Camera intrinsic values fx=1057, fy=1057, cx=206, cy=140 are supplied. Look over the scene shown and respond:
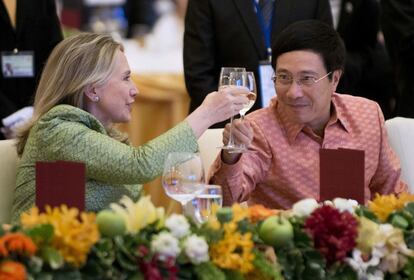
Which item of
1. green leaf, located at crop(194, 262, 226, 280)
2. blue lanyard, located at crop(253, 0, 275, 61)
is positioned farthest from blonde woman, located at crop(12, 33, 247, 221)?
blue lanyard, located at crop(253, 0, 275, 61)

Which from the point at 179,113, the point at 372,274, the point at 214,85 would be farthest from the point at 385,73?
the point at 372,274

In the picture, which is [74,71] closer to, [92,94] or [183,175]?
[92,94]

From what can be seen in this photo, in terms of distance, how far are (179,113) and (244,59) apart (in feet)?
4.81

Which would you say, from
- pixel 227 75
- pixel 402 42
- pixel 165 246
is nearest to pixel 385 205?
pixel 165 246

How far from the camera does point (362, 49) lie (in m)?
5.42

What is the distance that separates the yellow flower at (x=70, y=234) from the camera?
6.43ft

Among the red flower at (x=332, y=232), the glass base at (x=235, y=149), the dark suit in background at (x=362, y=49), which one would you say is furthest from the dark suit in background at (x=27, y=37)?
the red flower at (x=332, y=232)

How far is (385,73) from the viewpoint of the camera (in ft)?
18.4

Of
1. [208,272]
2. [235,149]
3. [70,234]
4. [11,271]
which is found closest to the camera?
[11,271]

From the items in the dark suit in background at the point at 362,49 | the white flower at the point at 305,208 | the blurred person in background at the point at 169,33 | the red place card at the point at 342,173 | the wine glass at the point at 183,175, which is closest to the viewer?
the white flower at the point at 305,208

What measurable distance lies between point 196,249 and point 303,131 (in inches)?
52.5

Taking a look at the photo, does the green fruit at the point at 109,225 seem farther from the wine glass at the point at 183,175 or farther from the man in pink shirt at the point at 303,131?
the man in pink shirt at the point at 303,131

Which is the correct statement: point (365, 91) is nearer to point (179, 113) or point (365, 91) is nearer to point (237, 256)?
point (179, 113)

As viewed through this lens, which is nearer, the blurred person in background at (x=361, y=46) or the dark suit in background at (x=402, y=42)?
the dark suit in background at (x=402, y=42)
